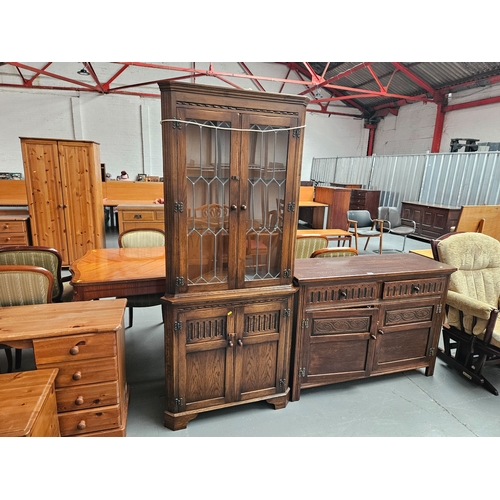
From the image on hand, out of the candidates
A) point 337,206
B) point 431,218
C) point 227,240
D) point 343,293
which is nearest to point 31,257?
point 227,240

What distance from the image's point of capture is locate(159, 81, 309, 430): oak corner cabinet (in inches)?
63.6

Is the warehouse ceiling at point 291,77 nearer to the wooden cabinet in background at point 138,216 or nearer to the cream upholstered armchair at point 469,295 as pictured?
the wooden cabinet in background at point 138,216

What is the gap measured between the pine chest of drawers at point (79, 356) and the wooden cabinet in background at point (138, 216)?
3.35 metres

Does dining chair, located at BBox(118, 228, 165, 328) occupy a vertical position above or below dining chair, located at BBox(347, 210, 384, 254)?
above

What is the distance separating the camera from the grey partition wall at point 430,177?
6.34 metres

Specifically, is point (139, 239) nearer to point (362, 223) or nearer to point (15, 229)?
point (15, 229)

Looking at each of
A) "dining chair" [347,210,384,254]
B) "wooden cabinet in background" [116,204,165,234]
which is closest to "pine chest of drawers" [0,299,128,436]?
"wooden cabinet in background" [116,204,165,234]

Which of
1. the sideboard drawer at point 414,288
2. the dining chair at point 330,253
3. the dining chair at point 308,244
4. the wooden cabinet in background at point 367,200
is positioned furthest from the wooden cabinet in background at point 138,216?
the wooden cabinet in background at point 367,200

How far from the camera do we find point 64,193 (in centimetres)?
423

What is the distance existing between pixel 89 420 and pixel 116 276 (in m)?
0.85

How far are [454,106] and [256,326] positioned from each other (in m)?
9.28

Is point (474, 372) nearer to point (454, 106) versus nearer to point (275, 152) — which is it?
point (275, 152)

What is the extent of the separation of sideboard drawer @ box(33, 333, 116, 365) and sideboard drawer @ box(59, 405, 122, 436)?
299mm

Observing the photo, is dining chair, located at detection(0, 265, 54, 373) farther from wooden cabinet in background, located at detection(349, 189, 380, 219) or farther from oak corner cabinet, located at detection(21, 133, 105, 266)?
wooden cabinet in background, located at detection(349, 189, 380, 219)
